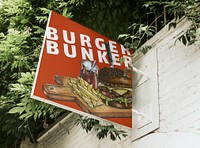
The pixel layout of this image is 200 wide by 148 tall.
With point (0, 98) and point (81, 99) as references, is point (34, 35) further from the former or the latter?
point (81, 99)

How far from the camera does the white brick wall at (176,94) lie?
3.28 m

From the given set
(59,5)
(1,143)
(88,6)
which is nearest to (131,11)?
(88,6)

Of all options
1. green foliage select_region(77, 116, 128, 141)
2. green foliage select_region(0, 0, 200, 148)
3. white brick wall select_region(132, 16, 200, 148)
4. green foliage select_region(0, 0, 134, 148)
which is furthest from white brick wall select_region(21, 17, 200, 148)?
green foliage select_region(0, 0, 134, 148)

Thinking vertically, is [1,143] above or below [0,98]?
below

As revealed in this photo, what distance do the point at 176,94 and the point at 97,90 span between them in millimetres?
758

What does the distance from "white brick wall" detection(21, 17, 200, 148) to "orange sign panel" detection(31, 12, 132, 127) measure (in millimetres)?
390

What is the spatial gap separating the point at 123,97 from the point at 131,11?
55.2 inches

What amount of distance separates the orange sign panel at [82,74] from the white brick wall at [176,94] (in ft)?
1.28

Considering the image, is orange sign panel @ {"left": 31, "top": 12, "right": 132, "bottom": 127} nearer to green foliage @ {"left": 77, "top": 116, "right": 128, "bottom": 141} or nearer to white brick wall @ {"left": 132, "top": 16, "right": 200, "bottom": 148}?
green foliage @ {"left": 77, "top": 116, "right": 128, "bottom": 141}

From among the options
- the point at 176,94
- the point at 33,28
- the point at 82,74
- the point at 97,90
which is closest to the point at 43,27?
the point at 33,28

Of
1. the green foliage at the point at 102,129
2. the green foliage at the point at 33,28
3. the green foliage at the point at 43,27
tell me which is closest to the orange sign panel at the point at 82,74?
the green foliage at the point at 102,129

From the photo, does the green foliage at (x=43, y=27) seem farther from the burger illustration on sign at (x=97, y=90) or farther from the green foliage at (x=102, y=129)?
the burger illustration on sign at (x=97, y=90)

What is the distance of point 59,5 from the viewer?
198 inches

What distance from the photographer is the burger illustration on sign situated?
137 inches
